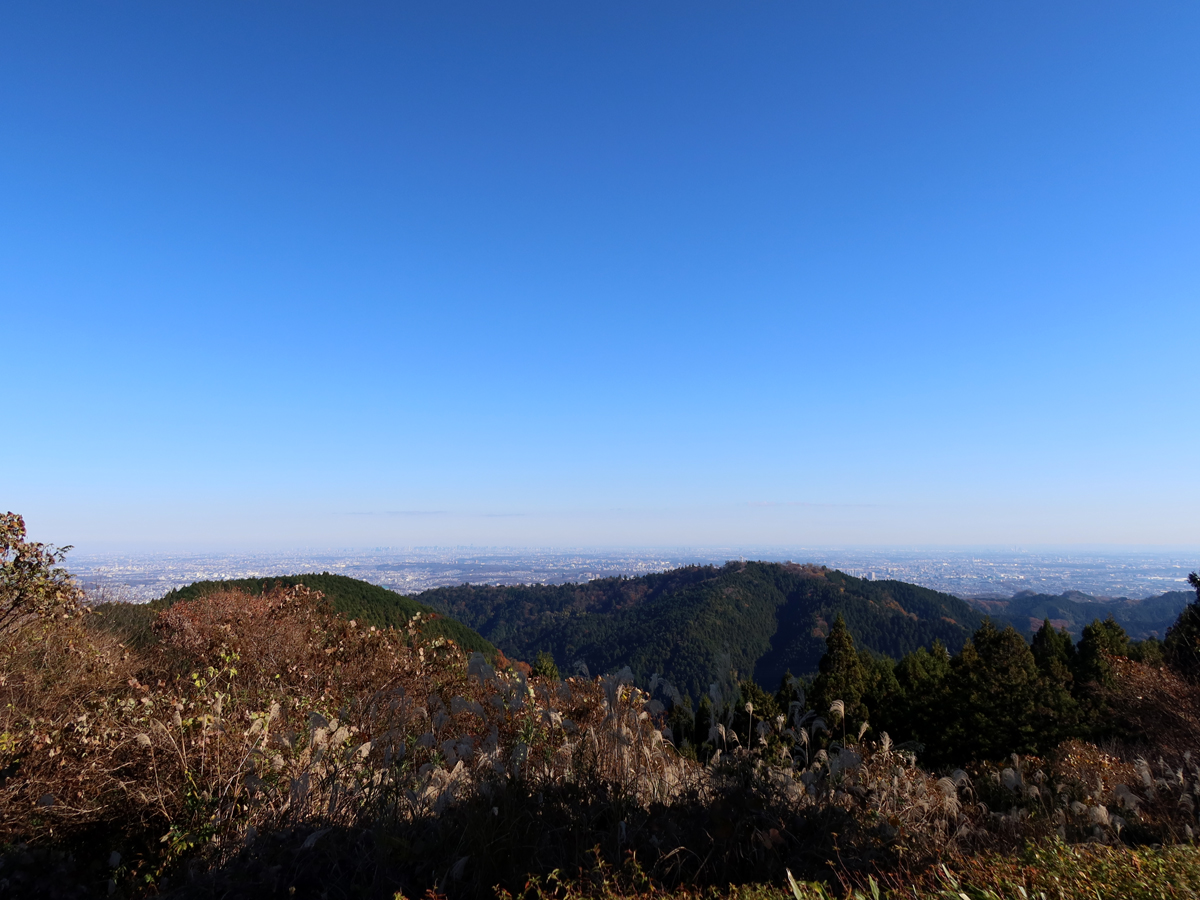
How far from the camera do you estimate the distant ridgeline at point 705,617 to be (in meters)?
106

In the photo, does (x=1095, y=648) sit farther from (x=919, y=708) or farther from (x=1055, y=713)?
(x=919, y=708)

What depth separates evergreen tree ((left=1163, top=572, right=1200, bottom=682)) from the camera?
18.8 m

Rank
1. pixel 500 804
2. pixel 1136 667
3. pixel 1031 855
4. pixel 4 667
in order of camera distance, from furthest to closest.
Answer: pixel 1136 667 → pixel 4 667 → pixel 500 804 → pixel 1031 855

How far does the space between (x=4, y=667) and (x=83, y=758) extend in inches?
182

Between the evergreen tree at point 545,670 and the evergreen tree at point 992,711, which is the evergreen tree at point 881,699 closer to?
the evergreen tree at point 992,711

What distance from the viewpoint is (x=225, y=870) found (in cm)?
346

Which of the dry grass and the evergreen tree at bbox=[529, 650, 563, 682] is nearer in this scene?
the dry grass

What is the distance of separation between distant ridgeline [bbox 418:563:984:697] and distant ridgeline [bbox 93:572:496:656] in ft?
130

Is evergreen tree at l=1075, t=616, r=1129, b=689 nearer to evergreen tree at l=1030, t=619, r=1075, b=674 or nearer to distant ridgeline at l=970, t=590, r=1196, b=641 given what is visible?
evergreen tree at l=1030, t=619, r=1075, b=674

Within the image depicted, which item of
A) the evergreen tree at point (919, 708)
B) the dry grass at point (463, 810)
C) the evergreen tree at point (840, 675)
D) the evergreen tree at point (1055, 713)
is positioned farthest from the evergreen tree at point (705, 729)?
the evergreen tree at point (1055, 713)

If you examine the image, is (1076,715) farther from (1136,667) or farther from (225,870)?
(225,870)

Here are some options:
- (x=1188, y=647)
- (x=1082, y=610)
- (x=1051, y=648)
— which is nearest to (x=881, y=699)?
(x=1188, y=647)

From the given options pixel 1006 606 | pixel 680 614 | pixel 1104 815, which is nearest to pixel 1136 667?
pixel 1104 815

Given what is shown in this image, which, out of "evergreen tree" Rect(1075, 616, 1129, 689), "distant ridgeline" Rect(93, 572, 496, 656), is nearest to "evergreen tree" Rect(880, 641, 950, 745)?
"evergreen tree" Rect(1075, 616, 1129, 689)
